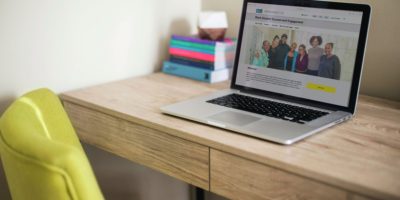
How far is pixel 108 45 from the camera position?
1.47 metres

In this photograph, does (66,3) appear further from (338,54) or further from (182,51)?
(338,54)

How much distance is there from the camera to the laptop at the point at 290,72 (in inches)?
42.4

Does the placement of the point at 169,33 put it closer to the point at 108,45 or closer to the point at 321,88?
the point at 108,45

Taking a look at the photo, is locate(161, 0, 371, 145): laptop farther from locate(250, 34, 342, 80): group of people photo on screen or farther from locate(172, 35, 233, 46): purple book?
locate(172, 35, 233, 46): purple book

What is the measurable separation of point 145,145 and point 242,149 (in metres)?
0.32

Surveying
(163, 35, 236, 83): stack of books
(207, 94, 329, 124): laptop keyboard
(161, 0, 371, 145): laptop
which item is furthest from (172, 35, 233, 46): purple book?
(207, 94, 329, 124): laptop keyboard

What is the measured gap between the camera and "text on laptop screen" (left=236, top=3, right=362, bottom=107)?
1.14 m

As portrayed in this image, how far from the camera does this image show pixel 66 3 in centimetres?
134

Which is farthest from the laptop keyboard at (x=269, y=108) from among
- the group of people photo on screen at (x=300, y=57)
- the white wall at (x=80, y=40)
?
the white wall at (x=80, y=40)

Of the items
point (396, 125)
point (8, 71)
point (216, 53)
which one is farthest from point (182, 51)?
point (396, 125)

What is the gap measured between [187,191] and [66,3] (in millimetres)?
949

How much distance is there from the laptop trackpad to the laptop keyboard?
5cm

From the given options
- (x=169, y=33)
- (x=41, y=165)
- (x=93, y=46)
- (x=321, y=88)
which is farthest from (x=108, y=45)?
(x=41, y=165)

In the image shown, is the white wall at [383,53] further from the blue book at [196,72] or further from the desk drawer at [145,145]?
the desk drawer at [145,145]
